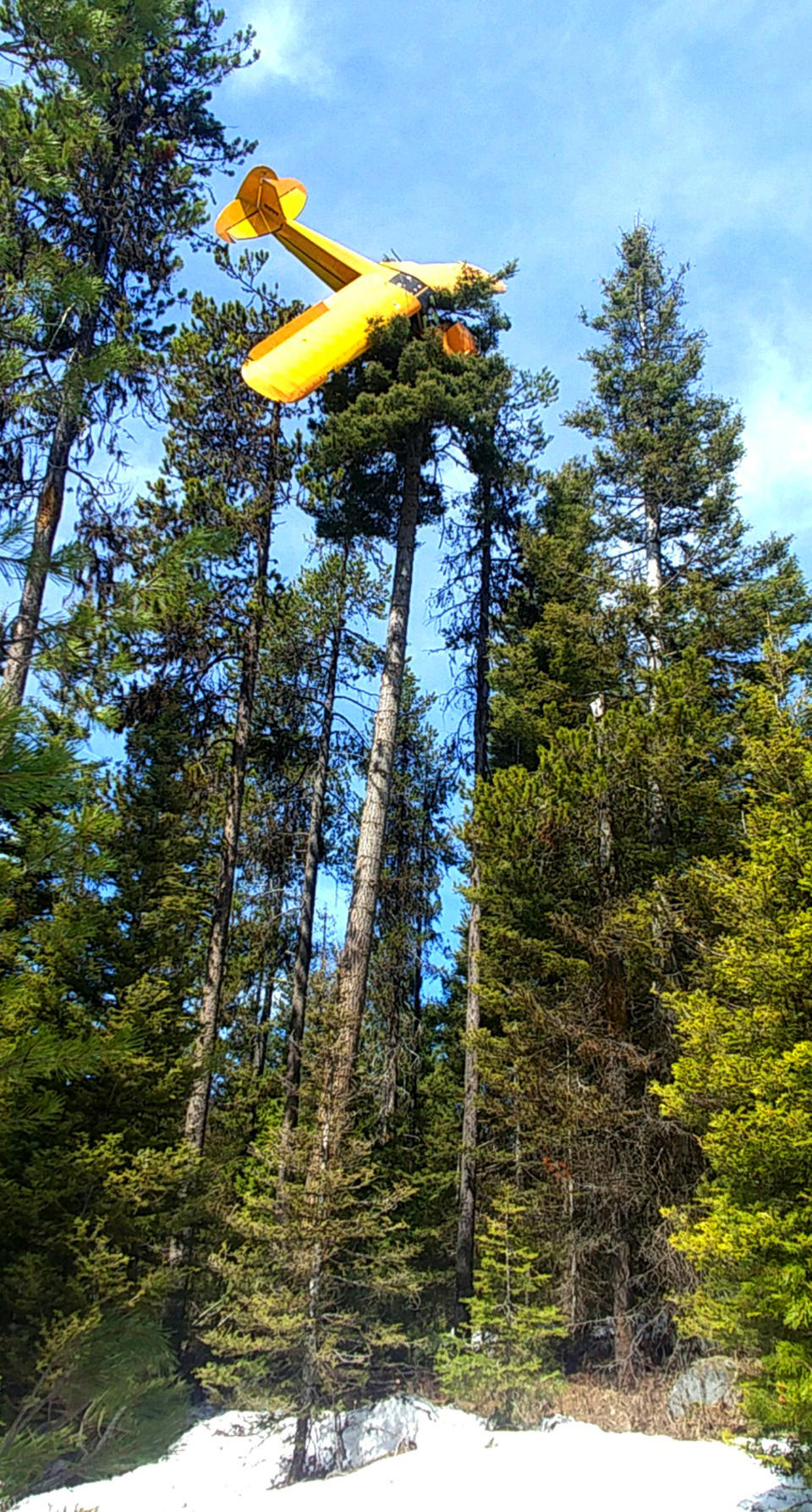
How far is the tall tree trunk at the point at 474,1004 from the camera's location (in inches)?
460

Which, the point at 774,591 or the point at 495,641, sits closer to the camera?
the point at 774,591

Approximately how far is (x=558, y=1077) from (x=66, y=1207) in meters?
5.41

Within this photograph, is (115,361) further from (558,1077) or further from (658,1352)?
(658,1352)

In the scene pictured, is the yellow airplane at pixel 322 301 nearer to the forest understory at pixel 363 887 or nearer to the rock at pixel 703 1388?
the forest understory at pixel 363 887

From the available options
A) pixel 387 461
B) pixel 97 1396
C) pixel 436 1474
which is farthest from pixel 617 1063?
pixel 387 461

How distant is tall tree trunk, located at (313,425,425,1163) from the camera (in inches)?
355

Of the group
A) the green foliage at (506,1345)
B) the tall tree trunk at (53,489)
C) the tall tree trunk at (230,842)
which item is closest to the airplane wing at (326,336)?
the tall tree trunk at (230,842)

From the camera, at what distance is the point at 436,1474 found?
7.56 meters

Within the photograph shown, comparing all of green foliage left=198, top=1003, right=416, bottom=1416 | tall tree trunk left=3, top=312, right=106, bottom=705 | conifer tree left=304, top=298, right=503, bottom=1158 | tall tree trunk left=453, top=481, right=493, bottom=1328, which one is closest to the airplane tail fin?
conifer tree left=304, top=298, right=503, bottom=1158

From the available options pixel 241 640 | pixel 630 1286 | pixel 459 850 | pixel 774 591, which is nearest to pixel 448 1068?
pixel 459 850

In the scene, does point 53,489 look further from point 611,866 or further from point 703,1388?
point 703,1388

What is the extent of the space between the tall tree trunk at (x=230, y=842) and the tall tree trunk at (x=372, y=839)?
1656 mm

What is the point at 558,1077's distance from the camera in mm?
10047

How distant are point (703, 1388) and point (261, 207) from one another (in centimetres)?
1556
